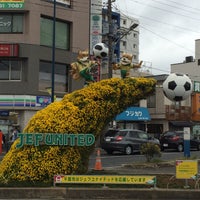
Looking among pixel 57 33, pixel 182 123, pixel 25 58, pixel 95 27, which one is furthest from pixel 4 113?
pixel 182 123

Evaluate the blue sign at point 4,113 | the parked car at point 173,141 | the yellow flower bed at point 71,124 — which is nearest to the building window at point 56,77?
the blue sign at point 4,113

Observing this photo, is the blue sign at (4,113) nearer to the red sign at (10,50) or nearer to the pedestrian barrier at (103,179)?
the red sign at (10,50)

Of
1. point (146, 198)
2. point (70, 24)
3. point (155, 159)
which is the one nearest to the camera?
point (146, 198)

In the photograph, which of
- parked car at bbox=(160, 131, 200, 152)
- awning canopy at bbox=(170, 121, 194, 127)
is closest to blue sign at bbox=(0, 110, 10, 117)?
parked car at bbox=(160, 131, 200, 152)

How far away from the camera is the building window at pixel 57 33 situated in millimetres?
37500

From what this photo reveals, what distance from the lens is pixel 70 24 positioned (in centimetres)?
3931

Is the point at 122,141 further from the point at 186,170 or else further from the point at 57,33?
the point at 186,170

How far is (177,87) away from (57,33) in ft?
87.5

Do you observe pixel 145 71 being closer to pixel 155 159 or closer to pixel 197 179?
pixel 155 159

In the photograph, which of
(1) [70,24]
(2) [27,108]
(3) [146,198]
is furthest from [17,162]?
(1) [70,24]

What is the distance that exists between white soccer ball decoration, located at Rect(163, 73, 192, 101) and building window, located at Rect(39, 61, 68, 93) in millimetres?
24971

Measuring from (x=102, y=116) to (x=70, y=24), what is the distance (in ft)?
90.7

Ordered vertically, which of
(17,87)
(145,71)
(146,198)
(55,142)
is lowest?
(146,198)

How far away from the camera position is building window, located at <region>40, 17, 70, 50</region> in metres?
37.5
